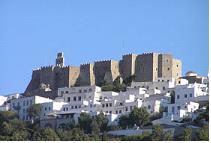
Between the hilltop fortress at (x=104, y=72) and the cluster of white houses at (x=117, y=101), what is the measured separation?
36.6 inches

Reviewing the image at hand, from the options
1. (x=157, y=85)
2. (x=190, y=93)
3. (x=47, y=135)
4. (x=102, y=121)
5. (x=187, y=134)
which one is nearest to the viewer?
(x=187, y=134)

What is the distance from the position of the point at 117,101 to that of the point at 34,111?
3.05 meters

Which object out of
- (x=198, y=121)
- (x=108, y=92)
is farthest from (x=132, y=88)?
(x=198, y=121)

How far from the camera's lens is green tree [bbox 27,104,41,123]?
125 feet

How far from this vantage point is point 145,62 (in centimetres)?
4288

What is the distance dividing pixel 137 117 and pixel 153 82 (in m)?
6.92

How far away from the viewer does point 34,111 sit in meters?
38.3

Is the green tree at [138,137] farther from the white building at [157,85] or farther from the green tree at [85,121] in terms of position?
the white building at [157,85]

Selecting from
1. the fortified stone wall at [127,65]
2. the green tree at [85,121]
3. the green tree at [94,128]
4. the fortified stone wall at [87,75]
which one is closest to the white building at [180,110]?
the green tree at [94,128]

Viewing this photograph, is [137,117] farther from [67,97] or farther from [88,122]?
[67,97]

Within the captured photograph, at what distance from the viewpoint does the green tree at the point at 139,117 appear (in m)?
34.2

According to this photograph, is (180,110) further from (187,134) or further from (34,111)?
(34,111)

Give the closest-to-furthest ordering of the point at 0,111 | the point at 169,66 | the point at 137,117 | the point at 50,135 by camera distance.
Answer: the point at 50,135 → the point at 137,117 → the point at 0,111 → the point at 169,66

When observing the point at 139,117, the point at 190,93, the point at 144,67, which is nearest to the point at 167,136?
the point at 139,117
